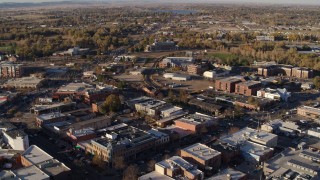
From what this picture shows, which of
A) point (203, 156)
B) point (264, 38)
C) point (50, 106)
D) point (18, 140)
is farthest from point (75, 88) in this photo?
point (264, 38)

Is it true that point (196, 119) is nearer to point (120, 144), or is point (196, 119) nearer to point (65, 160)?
point (120, 144)

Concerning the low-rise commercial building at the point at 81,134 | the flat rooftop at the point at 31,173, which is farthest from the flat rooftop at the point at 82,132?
the flat rooftop at the point at 31,173

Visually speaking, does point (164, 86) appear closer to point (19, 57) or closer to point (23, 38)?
point (19, 57)

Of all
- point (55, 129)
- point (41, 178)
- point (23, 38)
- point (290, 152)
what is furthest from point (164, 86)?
point (23, 38)

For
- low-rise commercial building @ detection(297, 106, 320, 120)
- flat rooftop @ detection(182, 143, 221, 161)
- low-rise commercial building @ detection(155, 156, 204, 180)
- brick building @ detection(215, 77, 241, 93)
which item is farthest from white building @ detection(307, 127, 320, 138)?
brick building @ detection(215, 77, 241, 93)

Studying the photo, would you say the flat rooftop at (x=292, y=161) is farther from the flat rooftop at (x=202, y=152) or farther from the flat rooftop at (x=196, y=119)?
the flat rooftop at (x=196, y=119)
